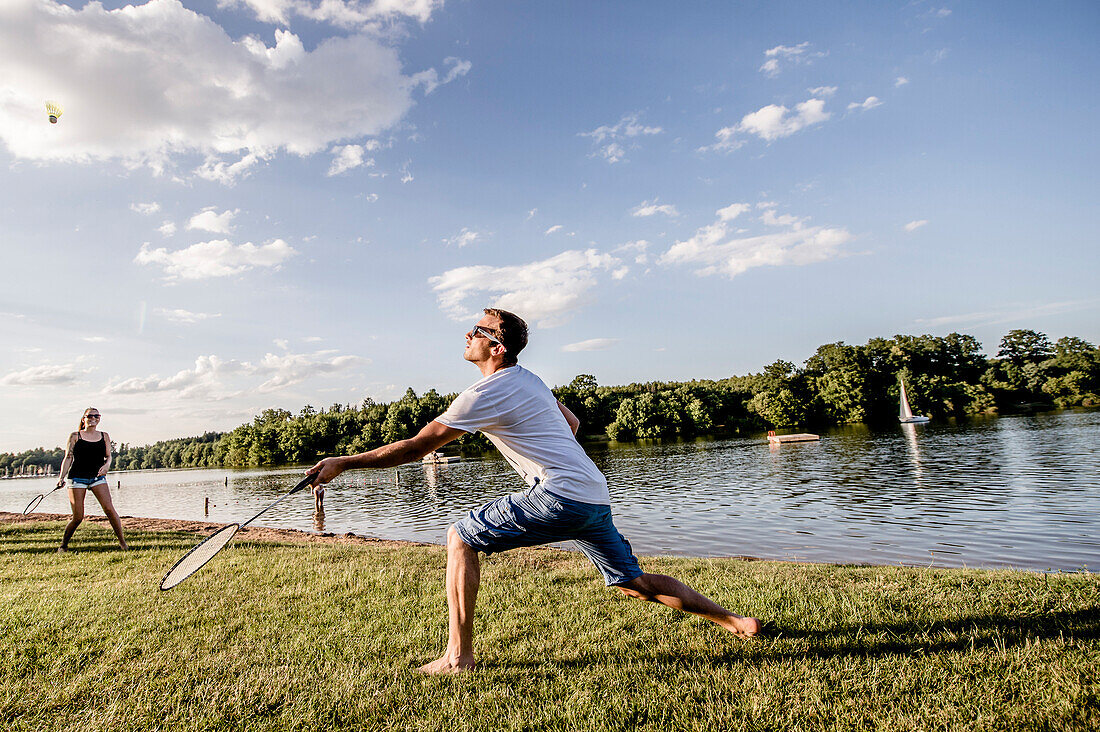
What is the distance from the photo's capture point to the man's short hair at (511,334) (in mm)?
4082

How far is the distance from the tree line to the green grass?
86.4 meters

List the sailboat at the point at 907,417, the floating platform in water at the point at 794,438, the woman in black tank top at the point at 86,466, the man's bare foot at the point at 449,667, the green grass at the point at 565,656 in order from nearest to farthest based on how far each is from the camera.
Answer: the green grass at the point at 565,656, the man's bare foot at the point at 449,667, the woman in black tank top at the point at 86,466, the floating platform in water at the point at 794,438, the sailboat at the point at 907,417

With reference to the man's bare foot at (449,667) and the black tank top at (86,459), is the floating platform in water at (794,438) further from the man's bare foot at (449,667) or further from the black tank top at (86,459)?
the man's bare foot at (449,667)

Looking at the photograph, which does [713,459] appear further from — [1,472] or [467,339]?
[1,472]

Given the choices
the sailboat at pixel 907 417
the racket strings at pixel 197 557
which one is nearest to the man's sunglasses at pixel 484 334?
the racket strings at pixel 197 557

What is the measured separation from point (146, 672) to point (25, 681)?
744 millimetres

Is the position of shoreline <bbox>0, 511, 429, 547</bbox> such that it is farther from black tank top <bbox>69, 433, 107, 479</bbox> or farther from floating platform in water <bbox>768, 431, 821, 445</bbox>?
floating platform in water <bbox>768, 431, 821, 445</bbox>

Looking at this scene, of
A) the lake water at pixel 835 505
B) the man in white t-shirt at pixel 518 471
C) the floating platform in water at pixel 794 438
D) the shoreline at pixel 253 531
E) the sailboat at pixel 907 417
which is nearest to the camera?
the man in white t-shirt at pixel 518 471

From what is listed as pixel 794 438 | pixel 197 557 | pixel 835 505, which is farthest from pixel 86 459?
pixel 794 438

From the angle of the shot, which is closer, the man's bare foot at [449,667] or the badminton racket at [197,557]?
the man's bare foot at [449,667]

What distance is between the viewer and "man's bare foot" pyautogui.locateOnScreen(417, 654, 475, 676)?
3754 millimetres

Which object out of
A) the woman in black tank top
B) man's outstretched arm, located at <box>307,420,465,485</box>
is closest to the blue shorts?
man's outstretched arm, located at <box>307,420,465,485</box>

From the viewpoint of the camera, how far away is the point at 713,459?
1745 inches

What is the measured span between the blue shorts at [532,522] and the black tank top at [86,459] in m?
8.80
